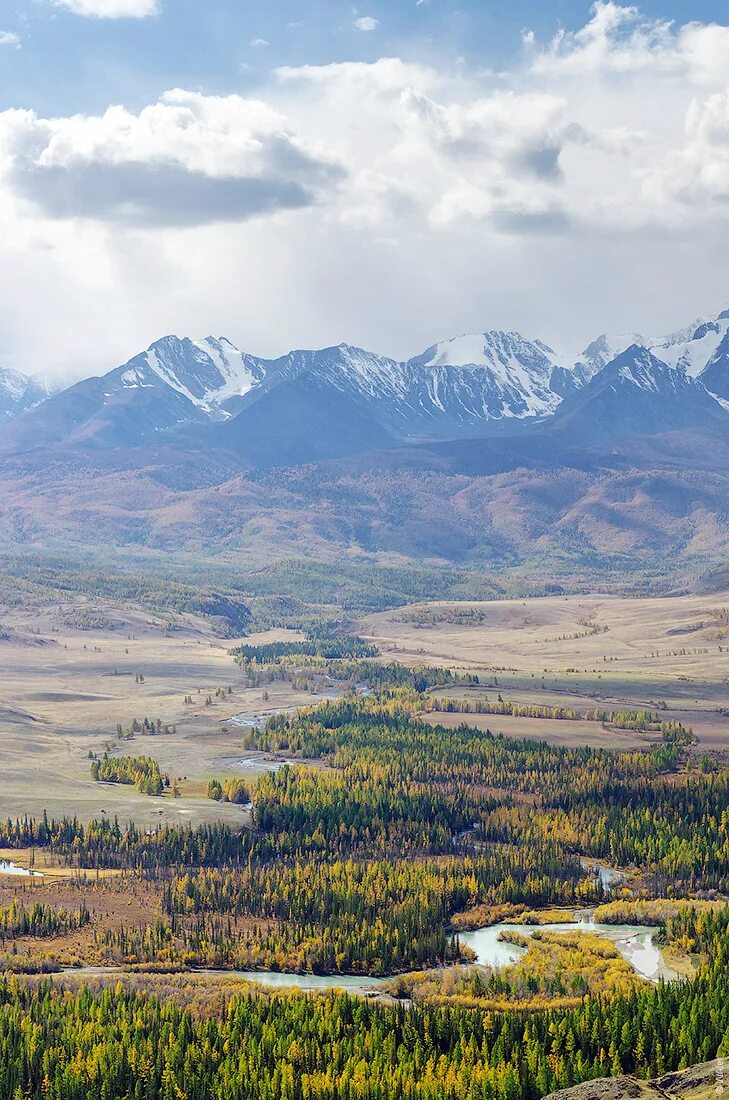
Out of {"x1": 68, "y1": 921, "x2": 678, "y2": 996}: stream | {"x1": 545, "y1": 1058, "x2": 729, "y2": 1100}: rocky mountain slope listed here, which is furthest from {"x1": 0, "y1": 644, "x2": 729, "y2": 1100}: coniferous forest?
{"x1": 545, "y1": 1058, "x2": 729, "y2": 1100}: rocky mountain slope

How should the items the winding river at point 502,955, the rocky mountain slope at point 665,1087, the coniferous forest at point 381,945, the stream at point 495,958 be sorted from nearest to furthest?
the rocky mountain slope at point 665,1087 < the coniferous forest at point 381,945 < the stream at point 495,958 < the winding river at point 502,955

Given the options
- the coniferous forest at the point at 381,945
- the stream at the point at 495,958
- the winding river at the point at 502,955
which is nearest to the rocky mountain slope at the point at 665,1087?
the coniferous forest at the point at 381,945

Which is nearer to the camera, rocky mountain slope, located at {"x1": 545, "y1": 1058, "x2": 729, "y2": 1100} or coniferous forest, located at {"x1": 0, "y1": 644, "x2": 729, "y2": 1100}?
rocky mountain slope, located at {"x1": 545, "y1": 1058, "x2": 729, "y2": 1100}

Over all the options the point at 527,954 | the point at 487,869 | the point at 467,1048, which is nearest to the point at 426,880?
the point at 487,869

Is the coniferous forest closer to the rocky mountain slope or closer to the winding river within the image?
the winding river

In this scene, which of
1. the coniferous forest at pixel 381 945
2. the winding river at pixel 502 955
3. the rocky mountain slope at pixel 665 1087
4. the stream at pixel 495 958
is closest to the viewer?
the rocky mountain slope at pixel 665 1087

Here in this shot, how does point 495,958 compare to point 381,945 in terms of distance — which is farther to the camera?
point 495,958

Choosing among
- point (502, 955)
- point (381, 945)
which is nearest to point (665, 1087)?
point (502, 955)

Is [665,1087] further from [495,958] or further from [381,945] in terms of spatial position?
[381,945]

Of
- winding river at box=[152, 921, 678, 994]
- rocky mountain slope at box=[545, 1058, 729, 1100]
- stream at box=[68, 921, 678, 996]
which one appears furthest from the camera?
winding river at box=[152, 921, 678, 994]

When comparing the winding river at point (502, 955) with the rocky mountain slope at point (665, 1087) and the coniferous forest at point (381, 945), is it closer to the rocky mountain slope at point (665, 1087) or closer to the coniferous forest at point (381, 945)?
the coniferous forest at point (381, 945)

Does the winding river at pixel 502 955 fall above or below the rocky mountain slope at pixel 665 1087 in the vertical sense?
below
